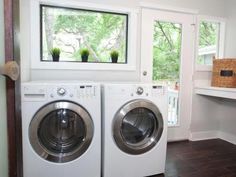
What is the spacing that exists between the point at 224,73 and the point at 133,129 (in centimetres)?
172

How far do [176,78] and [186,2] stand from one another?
117 centimetres

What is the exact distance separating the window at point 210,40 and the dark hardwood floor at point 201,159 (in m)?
1.30

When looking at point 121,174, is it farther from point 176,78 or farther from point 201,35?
point 201,35

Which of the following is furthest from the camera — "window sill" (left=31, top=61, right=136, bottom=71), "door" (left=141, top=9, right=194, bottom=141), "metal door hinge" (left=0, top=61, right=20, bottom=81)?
"door" (left=141, top=9, right=194, bottom=141)

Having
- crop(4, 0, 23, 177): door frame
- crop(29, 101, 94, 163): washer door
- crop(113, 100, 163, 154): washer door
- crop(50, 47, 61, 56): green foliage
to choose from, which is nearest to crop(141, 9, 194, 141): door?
crop(113, 100, 163, 154): washer door

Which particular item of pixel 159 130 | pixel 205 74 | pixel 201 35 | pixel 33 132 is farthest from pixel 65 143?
pixel 201 35

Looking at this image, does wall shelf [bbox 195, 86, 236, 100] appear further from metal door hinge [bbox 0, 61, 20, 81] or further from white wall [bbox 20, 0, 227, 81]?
metal door hinge [bbox 0, 61, 20, 81]

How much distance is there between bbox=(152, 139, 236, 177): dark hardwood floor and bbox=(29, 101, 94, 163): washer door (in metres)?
1.01

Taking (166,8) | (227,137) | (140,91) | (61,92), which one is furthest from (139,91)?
(227,137)

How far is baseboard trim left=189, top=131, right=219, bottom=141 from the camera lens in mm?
3151

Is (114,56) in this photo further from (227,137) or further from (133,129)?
(227,137)

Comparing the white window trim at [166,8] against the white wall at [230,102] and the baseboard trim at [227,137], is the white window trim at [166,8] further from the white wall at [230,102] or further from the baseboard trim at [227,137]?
the baseboard trim at [227,137]

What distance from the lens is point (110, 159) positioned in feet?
6.24

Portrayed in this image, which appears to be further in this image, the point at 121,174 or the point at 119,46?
the point at 119,46
